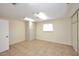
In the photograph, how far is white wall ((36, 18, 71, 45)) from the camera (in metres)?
1.49

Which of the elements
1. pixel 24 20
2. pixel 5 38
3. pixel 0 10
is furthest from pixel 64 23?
pixel 5 38

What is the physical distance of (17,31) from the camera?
1.73 meters

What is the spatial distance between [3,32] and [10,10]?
0.75 meters

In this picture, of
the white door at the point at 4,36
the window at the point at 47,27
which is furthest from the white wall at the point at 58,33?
the white door at the point at 4,36

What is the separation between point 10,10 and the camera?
56.7 inches

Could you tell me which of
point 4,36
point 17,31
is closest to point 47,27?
point 17,31

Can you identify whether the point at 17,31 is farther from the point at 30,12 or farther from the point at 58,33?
the point at 58,33

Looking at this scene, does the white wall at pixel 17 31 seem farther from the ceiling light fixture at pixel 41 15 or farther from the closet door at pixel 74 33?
the closet door at pixel 74 33

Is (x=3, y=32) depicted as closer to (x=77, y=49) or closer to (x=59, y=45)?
(x=59, y=45)

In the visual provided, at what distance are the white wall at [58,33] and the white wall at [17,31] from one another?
1.09ft

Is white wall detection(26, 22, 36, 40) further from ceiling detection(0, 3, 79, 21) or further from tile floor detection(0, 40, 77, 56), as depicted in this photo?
ceiling detection(0, 3, 79, 21)

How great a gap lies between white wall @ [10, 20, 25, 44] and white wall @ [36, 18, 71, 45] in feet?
1.09

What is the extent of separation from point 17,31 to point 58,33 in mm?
914

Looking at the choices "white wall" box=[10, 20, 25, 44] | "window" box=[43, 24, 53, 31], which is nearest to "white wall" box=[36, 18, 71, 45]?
"window" box=[43, 24, 53, 31]
